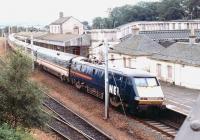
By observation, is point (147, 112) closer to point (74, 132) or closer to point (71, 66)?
point (74, 132)

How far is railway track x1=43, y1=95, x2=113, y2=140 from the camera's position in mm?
18844

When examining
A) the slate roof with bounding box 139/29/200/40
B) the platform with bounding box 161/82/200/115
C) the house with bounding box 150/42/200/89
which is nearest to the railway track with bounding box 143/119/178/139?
the platform with bounding box 161/82/200/115

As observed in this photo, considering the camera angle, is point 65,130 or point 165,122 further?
point 165,122

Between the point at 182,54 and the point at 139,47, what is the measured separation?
698 centimetres

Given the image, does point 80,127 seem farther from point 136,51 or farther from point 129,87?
point 136,51

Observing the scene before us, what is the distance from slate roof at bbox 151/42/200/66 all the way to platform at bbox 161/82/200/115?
216 cm

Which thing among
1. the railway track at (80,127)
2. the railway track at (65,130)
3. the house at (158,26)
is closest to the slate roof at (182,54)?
the railway track at (80,127)

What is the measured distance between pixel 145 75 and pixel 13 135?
1129cm

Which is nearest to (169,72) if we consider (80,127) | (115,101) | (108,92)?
(115,101)

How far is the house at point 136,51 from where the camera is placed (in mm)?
37969

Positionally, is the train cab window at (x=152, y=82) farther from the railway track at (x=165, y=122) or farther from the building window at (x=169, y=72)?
the building window at (x=169, y=72)

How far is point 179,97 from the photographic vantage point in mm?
27156

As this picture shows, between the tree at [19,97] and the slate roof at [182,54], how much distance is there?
17.1 metres

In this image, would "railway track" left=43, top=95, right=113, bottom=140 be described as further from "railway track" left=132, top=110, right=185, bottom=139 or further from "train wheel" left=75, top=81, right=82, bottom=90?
"train wheel" left=75, top=81, right=82, bottom=90
